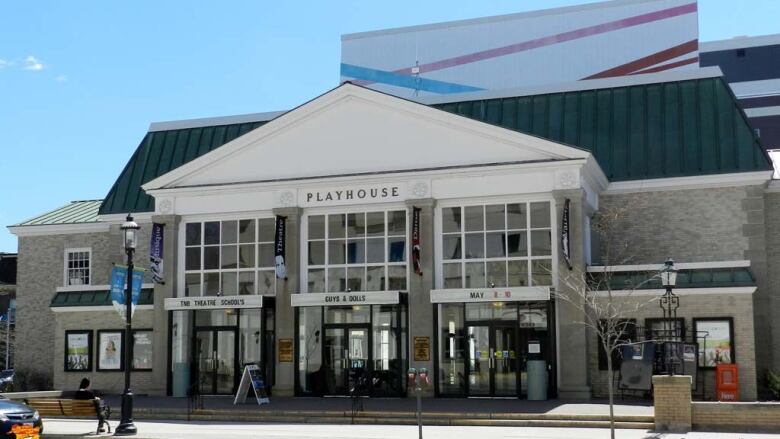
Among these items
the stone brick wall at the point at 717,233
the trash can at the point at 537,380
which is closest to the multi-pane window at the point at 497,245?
the trash can at the point at 537,380

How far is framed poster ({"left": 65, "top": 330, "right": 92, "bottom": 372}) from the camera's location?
120 feet

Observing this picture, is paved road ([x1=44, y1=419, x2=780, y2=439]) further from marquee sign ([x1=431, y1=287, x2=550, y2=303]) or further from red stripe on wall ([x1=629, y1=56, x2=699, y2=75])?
A: red stripe on wall ([x1=629, y1=56, x2=699, y2=75])

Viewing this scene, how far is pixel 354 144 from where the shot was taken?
32844mm

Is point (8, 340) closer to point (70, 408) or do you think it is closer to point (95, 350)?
point (95, 350)

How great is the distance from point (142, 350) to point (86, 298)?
3.25m

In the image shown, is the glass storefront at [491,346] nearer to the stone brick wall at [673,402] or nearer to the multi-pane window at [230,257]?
the multi-pane window at [230,257]

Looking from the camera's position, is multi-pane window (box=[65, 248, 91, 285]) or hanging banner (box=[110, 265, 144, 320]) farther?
multi-pane window (box=[65, 248, 91, 285])

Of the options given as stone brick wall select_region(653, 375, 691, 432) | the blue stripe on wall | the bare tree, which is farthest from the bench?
the blue stripe on wall

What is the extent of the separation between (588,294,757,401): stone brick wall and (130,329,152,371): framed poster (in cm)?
1653

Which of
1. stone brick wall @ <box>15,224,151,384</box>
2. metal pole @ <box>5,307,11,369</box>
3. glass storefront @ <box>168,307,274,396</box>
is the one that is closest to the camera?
glass storefront @ <box>168,307,274,396</box>

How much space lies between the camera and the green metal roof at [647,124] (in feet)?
108

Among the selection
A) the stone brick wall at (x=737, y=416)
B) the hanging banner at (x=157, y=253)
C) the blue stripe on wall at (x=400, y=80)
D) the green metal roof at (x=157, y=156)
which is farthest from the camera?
the blue stripe on wall at (x=400, y=80)

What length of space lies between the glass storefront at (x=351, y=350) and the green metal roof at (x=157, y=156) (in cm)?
1060

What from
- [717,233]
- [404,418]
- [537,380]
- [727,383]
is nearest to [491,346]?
[537,380]
